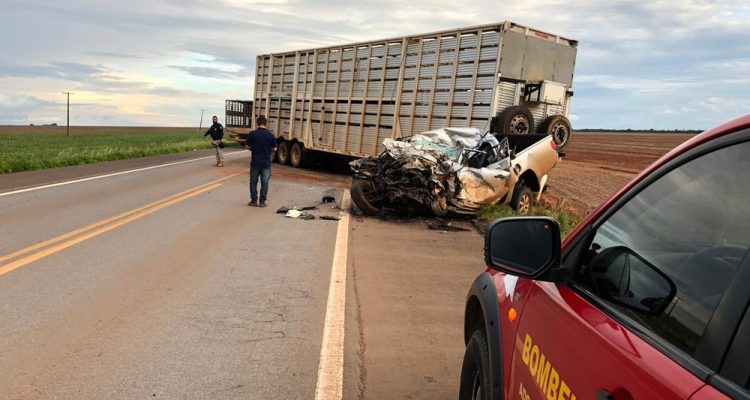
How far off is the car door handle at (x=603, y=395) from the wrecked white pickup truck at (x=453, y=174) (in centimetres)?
922

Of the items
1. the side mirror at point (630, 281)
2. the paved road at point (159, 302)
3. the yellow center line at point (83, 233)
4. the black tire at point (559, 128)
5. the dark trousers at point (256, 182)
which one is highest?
the black tire at point (559, 128)

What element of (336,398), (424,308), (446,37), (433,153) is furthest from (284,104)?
(336,398)

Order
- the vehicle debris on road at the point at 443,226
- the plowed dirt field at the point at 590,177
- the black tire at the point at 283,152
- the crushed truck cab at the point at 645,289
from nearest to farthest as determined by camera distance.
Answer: the crushed truck cab at the point at 645,289 → the vehicle debris on road at the point at 443,226 → the plowed dirt field at the point at 590,177 → the black tire at the point at 283,152

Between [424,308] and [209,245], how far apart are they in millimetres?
3490

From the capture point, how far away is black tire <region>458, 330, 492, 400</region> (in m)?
2.53

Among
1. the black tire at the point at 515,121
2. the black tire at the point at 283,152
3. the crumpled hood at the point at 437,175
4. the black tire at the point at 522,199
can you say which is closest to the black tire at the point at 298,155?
the black tire at the point at 283,152

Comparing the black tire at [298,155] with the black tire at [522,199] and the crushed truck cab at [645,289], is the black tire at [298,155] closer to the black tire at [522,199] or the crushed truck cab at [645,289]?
the black tire at [522,199]

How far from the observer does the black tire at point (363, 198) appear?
1119cm

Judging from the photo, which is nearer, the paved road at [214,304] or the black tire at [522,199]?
the paved road at [214,304]

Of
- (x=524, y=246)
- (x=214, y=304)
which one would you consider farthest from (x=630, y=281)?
(x=214, y=304)

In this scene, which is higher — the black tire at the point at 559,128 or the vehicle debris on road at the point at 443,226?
the black tire at the point at 559,128

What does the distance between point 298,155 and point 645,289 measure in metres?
21.5

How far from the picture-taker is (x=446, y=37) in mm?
15320

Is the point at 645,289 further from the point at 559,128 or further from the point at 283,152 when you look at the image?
the point at 283,152
